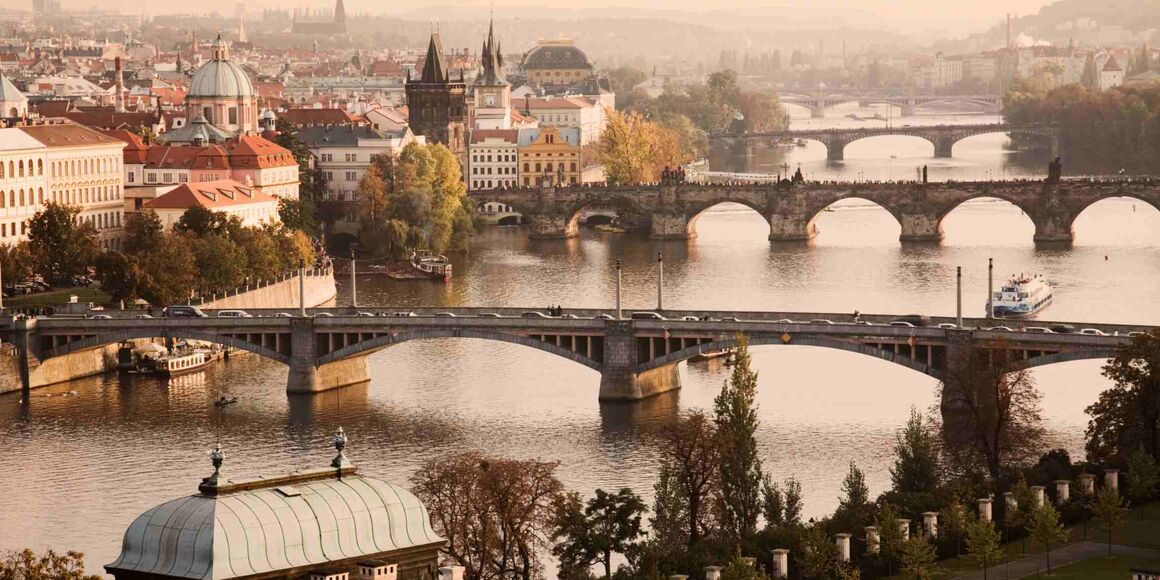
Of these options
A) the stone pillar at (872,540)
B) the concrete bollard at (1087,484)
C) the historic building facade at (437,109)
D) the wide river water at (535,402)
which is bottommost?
the wide river water at (535,402)

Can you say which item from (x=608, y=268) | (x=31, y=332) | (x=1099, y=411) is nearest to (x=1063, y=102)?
(x=608, y=268)

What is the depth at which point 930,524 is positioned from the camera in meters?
42.1

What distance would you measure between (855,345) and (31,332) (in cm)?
1940

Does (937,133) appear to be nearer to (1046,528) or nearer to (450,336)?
(450,336)

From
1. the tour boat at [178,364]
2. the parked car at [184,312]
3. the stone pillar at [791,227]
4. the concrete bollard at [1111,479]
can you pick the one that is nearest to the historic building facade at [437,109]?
the stone pillar at [791,227]

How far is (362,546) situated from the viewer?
92.8ft

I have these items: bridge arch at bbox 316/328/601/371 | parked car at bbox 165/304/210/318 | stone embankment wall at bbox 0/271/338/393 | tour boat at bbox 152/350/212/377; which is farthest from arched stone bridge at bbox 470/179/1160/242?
bridge arch at bbox 316/328/601/371

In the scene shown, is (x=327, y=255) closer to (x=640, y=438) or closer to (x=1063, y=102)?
(x=640, y=438)

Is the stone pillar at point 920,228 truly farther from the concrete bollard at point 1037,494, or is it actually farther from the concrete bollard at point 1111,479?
the concrete bollard at point 1037,494

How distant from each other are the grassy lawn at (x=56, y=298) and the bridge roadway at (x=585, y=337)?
5872 mm

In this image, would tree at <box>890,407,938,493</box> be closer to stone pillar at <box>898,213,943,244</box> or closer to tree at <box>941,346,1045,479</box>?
tree at <box>941,346,1045,479</box>

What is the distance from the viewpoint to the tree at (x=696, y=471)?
44500mm

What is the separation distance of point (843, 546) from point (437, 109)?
3078 inches

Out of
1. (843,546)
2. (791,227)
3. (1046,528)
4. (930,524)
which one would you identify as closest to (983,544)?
(1046,528)
